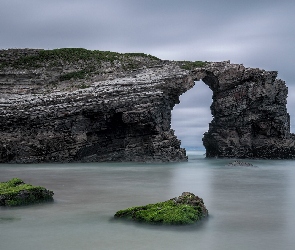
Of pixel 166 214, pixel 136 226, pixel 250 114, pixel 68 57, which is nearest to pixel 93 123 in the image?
pixel 68 57

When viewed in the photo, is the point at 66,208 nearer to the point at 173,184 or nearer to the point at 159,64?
the point at 173,184

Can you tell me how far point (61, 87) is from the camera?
4816cm

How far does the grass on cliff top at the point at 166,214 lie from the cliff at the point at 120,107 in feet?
104

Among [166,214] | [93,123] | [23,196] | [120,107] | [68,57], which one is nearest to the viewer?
[166,214]

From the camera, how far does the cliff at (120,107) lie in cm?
4356

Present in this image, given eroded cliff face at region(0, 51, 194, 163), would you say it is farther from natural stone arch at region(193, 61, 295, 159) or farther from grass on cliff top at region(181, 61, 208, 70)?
natural stone arch at region(193, 61, 295, 159)

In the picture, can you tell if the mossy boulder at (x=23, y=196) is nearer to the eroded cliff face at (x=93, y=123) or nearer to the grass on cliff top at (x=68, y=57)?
the eroded cliff face at (x=93, y=123)

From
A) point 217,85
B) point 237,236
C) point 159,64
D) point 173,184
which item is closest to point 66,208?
point 237,236

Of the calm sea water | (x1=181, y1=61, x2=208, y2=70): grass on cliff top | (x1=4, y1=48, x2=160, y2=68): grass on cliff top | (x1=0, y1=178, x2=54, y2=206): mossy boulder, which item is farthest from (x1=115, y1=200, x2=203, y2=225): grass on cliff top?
(x1=4, y1=48, x2=160, y2=68): grass on cliff top

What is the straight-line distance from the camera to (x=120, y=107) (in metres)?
44.0

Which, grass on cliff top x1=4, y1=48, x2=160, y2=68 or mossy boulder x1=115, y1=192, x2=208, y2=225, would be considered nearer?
mossy boulder x1=115, y1=192, x2=208, y2=225

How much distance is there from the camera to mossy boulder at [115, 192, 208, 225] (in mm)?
11258

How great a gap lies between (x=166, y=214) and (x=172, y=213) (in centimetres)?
19

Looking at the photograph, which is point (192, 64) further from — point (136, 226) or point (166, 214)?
point (136, 226)
